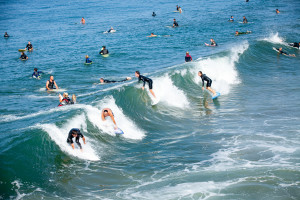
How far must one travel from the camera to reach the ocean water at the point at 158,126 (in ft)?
34.3

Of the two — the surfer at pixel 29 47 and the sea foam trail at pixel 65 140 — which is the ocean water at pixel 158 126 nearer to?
the sea foam trail at pixel 65 140

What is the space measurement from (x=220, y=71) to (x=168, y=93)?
20.5 ft

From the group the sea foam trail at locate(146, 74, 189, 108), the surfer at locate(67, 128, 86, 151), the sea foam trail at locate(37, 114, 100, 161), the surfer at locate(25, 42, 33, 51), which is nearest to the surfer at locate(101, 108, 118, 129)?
the sea foam trail at locate(37, 114, 100, 161)

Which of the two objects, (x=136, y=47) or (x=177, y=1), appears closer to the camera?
(x=136, y=47)

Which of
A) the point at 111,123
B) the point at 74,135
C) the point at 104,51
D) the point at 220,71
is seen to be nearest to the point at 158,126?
the point at 111,123

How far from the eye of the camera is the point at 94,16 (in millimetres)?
66812

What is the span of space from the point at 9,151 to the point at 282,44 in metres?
30.4

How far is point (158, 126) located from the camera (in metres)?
16.8

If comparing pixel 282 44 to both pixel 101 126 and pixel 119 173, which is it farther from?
pixel 119 173

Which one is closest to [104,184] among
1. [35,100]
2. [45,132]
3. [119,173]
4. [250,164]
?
[119,173]

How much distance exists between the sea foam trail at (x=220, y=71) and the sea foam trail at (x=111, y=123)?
7.62 m

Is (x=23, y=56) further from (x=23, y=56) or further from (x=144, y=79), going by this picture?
(x=144, y=79)

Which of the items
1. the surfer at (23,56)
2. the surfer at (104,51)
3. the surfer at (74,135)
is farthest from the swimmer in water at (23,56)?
the surfer at (74,135)

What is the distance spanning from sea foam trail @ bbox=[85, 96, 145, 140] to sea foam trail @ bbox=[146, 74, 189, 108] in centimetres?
341
